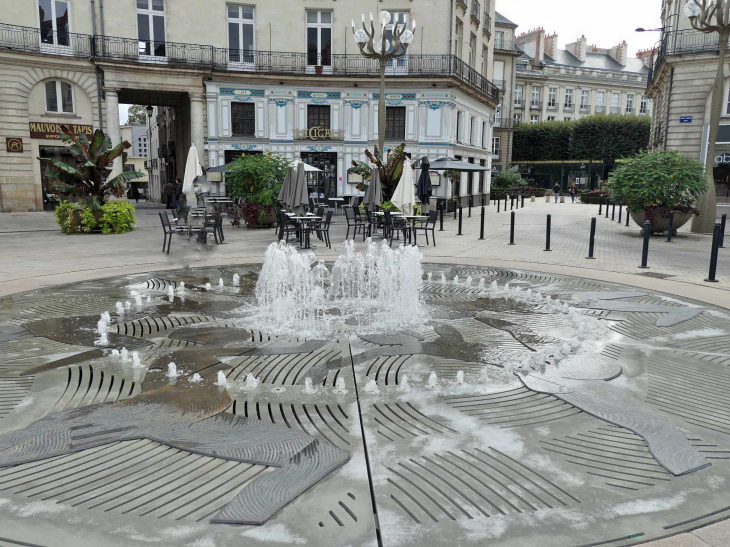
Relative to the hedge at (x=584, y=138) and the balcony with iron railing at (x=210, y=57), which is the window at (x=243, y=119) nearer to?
the balcony with iron railing at (x=210, y=57)

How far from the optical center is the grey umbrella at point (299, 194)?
14734 millimetres

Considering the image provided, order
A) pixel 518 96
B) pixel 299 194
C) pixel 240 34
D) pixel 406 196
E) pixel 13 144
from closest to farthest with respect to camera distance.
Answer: pixel 299 194 → pixel 406 196 → pixel 13 144 → pixel 240 34 → pixel 518 96

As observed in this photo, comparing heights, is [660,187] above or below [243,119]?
below

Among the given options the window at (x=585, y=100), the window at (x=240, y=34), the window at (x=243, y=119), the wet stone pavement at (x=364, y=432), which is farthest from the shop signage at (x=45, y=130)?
the window at (x=585, y=100)

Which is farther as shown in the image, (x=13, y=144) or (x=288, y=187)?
(x=13, y=144)

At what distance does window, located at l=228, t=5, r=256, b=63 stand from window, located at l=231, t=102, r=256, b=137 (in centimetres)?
230

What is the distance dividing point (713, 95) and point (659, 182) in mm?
3677

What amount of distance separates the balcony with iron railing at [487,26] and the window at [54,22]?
23144mm

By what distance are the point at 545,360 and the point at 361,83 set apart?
84.6ft

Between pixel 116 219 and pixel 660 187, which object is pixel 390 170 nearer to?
pixel 660 187

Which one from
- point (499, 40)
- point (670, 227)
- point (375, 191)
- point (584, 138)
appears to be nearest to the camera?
point (670, 227)

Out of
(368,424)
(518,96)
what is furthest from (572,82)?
(368,424)

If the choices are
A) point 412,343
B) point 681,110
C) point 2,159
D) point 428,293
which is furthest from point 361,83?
point 412,343

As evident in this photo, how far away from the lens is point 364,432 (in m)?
4.05
